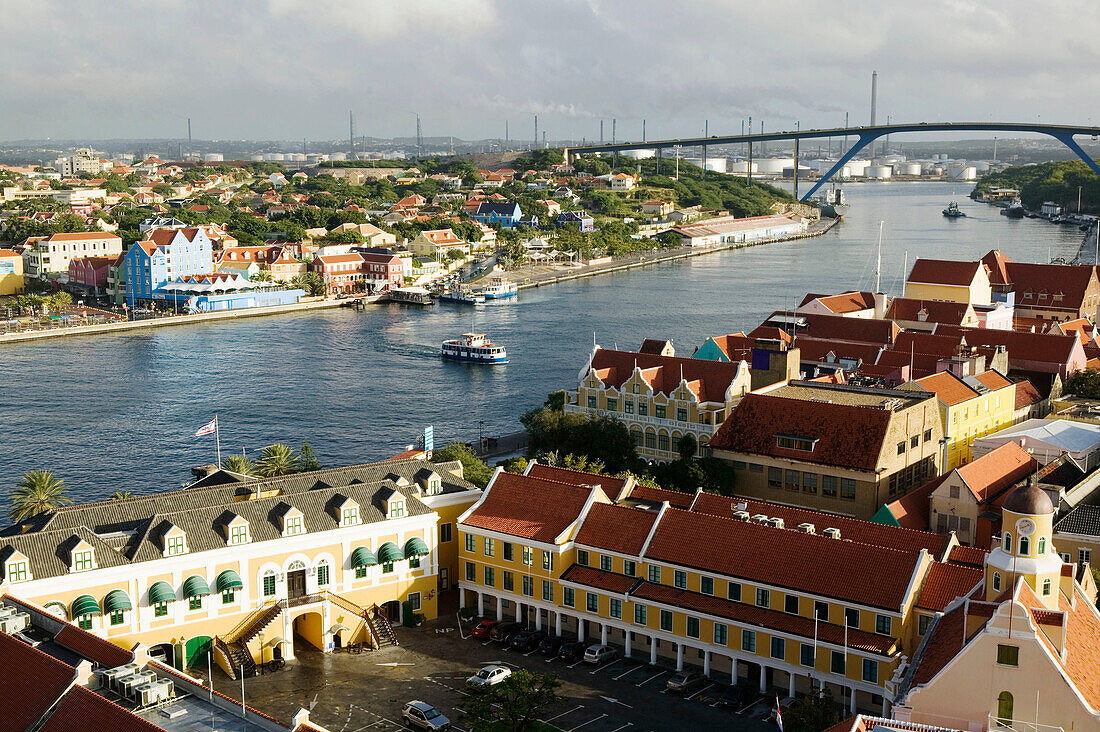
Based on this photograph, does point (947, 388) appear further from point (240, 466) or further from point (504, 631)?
point (240, 466)

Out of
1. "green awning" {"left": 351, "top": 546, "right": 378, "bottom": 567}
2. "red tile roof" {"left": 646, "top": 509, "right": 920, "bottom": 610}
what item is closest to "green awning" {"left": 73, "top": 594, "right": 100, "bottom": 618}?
"green awning" {"left": 351, "top": 546, "right": 378, "bottom": 567}

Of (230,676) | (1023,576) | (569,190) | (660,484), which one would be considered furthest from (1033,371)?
(569,190)

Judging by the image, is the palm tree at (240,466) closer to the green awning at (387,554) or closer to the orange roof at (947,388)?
the green awning at (387,554)

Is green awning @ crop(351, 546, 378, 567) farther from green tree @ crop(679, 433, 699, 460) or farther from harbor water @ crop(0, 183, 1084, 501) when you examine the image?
harbor water @ crop(0, 183, 1084, 501)

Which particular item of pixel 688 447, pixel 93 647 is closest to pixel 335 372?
pixel 688 447

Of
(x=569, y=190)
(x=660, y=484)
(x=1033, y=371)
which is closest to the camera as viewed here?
(x=660, y=484)

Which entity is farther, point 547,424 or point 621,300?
point 621,300

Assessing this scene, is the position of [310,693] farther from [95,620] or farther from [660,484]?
[660,484]
